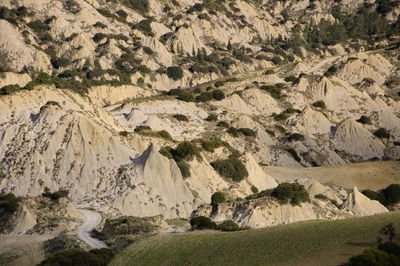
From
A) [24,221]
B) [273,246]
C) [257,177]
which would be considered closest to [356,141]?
[257,177]

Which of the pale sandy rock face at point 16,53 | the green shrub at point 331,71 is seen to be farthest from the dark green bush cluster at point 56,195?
the pale sandy rock face at point 16,53

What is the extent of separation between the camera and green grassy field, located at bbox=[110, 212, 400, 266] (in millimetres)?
35719

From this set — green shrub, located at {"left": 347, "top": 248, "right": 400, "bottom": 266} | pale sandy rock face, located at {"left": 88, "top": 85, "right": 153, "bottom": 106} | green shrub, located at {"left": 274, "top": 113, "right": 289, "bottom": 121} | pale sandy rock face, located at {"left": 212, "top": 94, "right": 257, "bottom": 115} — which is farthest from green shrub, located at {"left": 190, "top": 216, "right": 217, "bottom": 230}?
pale sandy rock face, located at {"left": 88, "top": 85, "right": 153, "bottom": 106}

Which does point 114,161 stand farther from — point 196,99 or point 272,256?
point 196,99

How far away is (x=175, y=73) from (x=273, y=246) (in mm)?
140641

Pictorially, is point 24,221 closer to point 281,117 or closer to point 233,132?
point 233,132

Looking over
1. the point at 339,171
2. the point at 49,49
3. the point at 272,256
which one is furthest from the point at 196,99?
the point at 272,256

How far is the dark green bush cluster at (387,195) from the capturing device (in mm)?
88500

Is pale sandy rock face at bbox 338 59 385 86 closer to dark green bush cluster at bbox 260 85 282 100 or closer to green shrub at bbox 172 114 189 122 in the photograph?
dark green bush cluster at bbox 260 85 282 100

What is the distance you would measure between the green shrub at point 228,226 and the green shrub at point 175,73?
381ft

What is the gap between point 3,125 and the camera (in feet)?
248

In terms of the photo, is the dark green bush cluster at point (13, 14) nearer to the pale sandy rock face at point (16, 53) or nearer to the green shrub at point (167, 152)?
the pale sandy rock face at point (16, 53)

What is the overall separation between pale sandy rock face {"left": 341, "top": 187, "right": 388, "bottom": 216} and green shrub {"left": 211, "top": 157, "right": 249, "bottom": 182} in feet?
37.9

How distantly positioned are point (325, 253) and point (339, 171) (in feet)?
205
